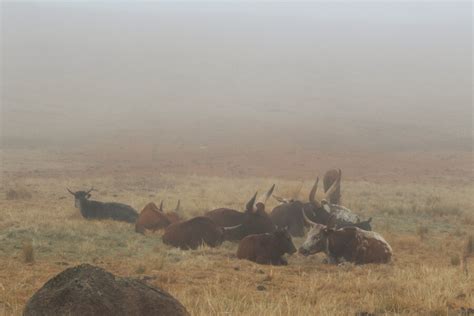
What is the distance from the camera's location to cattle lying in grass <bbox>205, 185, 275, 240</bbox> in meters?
10.6

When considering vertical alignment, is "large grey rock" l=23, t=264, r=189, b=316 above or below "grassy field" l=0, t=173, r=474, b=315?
above

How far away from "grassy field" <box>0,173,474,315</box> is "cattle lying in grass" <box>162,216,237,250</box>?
223mm

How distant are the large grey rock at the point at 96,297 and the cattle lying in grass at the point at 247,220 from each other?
6215mm

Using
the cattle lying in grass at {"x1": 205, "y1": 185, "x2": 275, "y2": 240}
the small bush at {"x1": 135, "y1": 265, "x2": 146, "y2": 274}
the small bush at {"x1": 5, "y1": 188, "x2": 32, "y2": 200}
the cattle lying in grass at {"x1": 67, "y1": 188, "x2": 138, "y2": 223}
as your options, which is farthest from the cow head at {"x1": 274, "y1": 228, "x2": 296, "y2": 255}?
the small bush at {"x1": 5, "y1": 188, "x2": 32, "y2": 200}

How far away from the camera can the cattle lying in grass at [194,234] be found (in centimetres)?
984

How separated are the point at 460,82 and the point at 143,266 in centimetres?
7209

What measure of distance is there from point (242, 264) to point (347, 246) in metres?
1.82

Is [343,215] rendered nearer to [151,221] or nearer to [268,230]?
[268,230]

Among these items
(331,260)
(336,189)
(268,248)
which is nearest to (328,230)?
(331,260)

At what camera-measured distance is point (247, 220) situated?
1079cm

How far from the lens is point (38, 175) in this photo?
22.3 meters

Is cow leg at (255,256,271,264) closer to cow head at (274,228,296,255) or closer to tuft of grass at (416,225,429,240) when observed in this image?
cow head at (274,228,296,255)

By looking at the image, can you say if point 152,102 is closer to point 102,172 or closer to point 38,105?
point 38,105

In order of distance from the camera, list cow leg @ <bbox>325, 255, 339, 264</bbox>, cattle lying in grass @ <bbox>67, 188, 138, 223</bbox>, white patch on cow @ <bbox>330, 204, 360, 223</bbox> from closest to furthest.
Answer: cow leg @ <bbox>325, 255, 339, 264</bbox> → white patch on cow @ <bbox>330, 204, 360, 223</bbox> → cattle lying in grass @ <bbox>67, 188, 138, 223</bbox>
